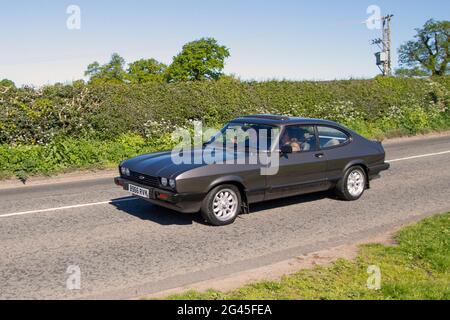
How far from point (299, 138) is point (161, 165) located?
8.32ft

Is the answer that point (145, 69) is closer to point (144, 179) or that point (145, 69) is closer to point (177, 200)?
point (144, 179)

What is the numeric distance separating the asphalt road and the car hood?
854 millimetres

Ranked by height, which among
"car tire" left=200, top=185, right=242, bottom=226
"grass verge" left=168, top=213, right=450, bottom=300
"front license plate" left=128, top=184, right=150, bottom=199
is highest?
"front license plate" left=128, top=184, right=150, bottom=199

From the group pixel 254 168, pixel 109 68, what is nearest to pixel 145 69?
pixel 109 68

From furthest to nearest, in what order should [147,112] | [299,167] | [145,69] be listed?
1. [145,69]
2. [147,112]
3. [299,167]

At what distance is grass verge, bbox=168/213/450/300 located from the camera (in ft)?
14.9

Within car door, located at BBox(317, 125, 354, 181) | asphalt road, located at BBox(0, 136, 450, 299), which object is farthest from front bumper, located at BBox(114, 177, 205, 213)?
car door, located at BBox(317, 125, 354, 181)

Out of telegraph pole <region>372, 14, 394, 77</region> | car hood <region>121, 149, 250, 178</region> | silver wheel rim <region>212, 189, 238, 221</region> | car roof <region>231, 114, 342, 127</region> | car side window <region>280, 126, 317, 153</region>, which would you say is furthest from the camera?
telegraph pole <region>372, 14, 394, 77</region>

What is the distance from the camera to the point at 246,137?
7.96 meters

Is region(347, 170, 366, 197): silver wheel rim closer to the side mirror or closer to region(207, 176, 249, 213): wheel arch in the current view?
the side mirror

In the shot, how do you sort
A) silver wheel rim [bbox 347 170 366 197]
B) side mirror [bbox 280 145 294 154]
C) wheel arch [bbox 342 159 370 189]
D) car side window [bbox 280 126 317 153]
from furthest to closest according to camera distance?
silver wheel rim [bbox 347 170 366 197], wheel arch [bbox 342 159 370 189], car side window [bbox 280 126 317 153], side mirror [bbox 280 145 294 154]

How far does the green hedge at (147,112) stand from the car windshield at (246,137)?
232 inches

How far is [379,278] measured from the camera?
16.3 feet

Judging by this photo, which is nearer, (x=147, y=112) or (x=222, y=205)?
(x=222, y=205)
